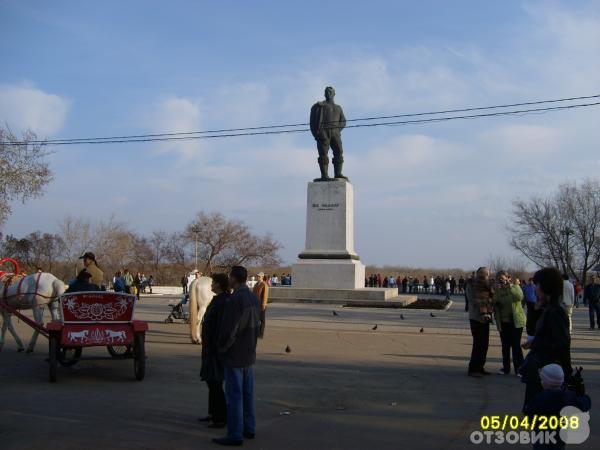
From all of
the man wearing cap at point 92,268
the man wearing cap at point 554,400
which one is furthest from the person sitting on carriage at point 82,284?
the man wearing cap at point 554,400

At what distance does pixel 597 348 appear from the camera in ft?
47.5

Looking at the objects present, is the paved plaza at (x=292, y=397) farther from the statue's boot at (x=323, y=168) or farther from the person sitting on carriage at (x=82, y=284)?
the statue's boot at (x=323, y=168)

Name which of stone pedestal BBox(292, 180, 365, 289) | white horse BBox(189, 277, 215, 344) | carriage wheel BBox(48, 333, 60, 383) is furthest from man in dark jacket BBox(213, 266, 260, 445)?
stone pedestal BBox(292, 180, 365, 289)

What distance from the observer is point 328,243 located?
97.3 feet

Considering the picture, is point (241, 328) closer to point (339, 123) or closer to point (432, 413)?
point (432, 413)

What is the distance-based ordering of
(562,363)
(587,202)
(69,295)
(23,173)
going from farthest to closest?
(587,202) → (23,173) → (69,295) → (562,363)

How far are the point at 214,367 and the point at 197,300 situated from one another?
670 cm

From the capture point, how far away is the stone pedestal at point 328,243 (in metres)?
29.2

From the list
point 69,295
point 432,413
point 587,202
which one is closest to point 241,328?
point 432,413

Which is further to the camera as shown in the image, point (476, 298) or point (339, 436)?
point (476, 298)


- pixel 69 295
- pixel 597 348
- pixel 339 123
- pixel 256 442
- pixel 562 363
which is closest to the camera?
pixel 562 363

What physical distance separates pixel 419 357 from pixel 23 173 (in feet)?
95.6
